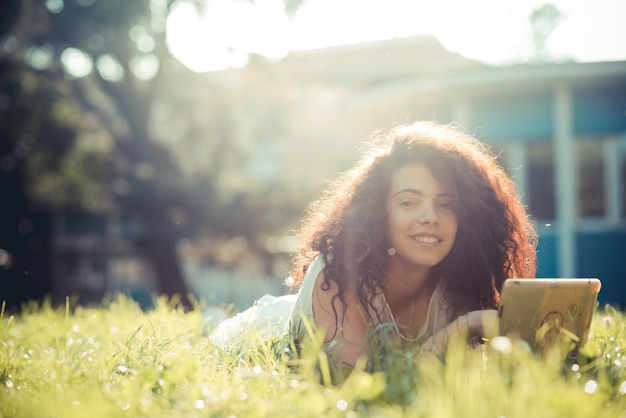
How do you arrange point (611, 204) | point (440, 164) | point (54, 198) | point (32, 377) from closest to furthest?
point (32, 377) → point (440, 164) → point (611, 204) → point (54, 198)

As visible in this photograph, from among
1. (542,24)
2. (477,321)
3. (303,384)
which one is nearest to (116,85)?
(477,321)

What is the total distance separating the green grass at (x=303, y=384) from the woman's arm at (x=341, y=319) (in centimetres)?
21

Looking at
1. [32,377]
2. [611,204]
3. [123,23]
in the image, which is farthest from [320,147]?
[32,377]

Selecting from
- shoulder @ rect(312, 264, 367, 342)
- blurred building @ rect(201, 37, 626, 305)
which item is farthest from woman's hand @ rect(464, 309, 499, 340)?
blurred building @ rect(201, 37, 626, 305)

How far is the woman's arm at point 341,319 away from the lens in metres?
3.00

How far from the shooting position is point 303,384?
2248 millimetres

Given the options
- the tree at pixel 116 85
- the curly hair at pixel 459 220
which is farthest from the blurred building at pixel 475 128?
the curly hair at pixel 459 220

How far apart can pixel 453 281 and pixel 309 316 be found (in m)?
0.87

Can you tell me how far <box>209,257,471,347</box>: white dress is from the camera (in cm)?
324

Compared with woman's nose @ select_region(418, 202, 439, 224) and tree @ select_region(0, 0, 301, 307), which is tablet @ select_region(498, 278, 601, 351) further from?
tree @ select_region(0, 0, 301, 307)

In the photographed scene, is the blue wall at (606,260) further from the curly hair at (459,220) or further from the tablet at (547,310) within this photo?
the tablet at (547,310)

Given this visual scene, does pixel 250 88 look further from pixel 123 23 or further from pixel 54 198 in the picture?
pixel 54 198

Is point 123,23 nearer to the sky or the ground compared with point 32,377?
nearer to the sky

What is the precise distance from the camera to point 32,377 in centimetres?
271
